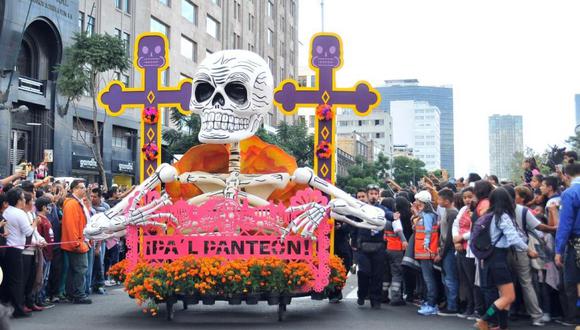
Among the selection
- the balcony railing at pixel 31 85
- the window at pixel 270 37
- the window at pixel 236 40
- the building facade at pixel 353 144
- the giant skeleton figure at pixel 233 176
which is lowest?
the giant skeleton figure at pixel 233 176

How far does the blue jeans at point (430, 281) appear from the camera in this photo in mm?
10055

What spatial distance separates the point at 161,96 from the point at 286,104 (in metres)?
2.07

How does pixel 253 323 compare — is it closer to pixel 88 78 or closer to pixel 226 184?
pixel 226 184

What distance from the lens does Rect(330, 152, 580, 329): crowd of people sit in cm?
797

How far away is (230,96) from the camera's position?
30.7 ft

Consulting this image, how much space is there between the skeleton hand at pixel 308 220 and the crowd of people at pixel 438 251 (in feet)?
3.70

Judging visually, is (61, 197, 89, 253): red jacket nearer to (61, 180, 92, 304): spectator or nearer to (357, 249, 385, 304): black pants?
(61, 180, 92, 304): spectator

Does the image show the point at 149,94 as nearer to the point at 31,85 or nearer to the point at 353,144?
the point at 31,85

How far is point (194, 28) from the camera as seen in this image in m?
43.2

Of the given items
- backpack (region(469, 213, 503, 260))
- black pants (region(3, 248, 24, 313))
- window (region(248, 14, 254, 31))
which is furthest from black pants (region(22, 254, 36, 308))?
window (region(248, 14, 254, 31))

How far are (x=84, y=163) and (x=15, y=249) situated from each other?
74.8ft

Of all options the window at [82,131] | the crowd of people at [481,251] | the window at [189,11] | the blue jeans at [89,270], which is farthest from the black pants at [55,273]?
the window at [189,11]

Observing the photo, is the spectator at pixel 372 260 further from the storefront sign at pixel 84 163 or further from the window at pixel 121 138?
the window at pixel 121 138

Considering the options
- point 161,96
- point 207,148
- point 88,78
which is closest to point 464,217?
point 207,148
